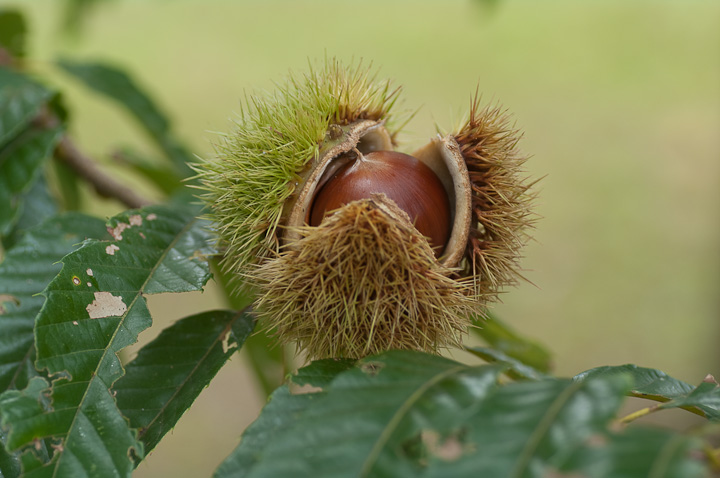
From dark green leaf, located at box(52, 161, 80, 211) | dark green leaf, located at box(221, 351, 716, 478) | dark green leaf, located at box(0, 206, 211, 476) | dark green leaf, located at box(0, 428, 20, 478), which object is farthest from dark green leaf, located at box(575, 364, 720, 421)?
dark green leaf, located at box(52, 161, 80, 211)

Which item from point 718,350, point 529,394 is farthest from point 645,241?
point 529,394

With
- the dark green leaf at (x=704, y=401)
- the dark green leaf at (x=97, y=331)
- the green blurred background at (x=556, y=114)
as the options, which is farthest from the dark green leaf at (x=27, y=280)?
the green blurred background at (x=556, y=114)

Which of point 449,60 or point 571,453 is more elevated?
point 449,60

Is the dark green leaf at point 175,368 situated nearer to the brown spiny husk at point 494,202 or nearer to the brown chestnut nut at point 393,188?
the brown chestnut nut at point 393,188

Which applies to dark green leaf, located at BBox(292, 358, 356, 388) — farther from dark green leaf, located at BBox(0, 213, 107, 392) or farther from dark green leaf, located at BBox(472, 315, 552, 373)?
dark green leaf, located at BBox(472, 315, 552, 373)

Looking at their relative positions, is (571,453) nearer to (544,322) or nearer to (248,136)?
(248,136)

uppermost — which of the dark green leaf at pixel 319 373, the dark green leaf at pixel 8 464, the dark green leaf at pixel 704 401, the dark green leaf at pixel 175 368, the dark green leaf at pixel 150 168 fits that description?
the dark green leaf at pixel 704 401

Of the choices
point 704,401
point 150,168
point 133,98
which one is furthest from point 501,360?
point 133,98
